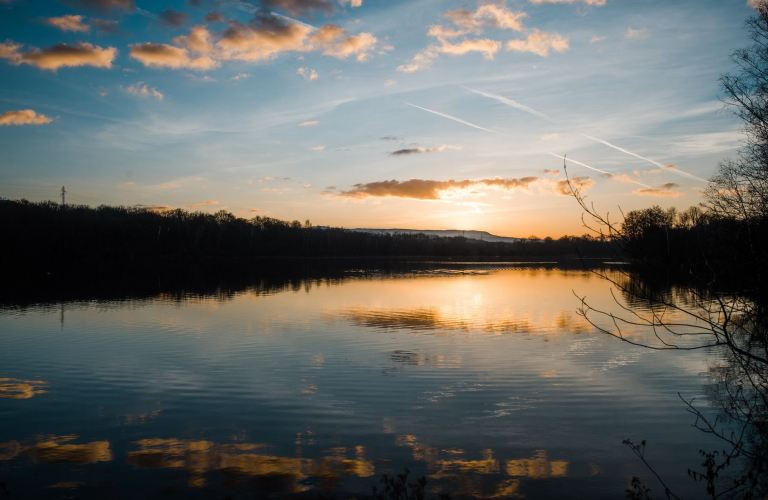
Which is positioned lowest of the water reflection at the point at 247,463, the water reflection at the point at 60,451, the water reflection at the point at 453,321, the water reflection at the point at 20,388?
the water reflection at the point at 20,388

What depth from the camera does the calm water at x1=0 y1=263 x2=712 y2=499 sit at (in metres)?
6.43

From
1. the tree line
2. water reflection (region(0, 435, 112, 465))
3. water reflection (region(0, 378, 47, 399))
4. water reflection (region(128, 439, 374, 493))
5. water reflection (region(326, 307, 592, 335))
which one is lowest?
water reflection (region(0, 378, 47, 399))

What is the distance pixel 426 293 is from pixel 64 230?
259 ft

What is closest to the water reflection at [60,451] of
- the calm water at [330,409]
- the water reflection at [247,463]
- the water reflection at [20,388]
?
the calm water at [330,409]

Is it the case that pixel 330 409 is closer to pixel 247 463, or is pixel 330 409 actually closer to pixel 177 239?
pixel 247 463

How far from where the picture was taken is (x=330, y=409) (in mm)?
9062

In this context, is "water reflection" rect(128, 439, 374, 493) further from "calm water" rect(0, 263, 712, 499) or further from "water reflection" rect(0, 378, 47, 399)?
"water reflection" rect(0, 378, 47, 399)

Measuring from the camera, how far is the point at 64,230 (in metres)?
84.7

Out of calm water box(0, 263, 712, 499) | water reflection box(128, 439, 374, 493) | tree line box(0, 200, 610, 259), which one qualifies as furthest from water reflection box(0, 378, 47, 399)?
tree line box(0, 200, 610, 259)

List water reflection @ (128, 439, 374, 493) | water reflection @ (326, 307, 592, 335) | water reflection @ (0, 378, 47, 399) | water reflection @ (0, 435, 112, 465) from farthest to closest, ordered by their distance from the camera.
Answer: water reflection @ (326, 307, 592, 335) → water reflection @ (0, 378, 47, 399) → water reflection @ (0, 435, 112, 465) → water reflection @ (128, 439, 374, 493)

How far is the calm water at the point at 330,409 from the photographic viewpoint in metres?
6.43

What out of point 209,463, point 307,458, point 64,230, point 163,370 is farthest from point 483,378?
point 64,230

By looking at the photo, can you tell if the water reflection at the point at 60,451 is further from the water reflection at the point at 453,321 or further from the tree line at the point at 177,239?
the tree line at the point at 177,239

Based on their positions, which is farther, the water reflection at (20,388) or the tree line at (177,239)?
the tree line at (177,239)
